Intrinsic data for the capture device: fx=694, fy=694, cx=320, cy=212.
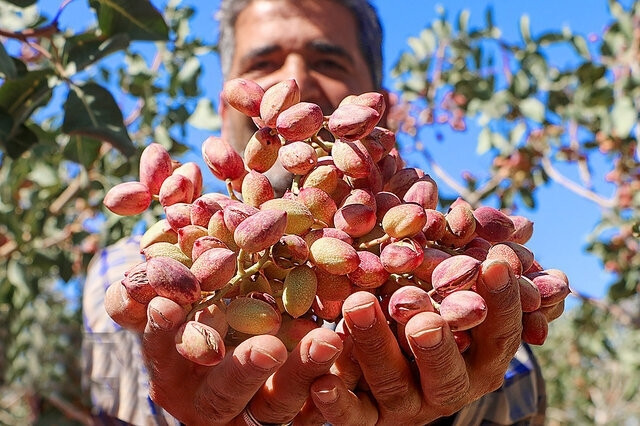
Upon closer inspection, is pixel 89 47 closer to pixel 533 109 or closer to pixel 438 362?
pixel 438 362

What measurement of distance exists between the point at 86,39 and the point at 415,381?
0.99 meters

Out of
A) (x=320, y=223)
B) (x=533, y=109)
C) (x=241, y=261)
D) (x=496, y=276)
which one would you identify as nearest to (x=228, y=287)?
(x=241, y=261)

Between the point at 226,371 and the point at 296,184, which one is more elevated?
the point at 296,184

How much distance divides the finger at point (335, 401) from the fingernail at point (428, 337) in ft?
0.35

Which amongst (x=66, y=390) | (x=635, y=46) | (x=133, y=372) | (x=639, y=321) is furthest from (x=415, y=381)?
(x=66, y=390)

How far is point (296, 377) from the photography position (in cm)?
75

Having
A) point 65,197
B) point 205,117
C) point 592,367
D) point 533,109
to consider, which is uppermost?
point 533,109

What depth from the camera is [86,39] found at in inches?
55.3

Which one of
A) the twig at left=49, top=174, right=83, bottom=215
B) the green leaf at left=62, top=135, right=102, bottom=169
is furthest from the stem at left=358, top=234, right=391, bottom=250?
the twig at left=49, top=174, right=83, bottom=215

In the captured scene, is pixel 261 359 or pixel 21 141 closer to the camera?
pixel 261 359

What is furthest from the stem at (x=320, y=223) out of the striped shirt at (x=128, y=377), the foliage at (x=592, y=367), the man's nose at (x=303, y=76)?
the foliage at (x=592, y=367)

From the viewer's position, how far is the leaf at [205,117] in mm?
2607

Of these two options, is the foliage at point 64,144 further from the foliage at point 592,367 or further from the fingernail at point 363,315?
the foliage at point 592,367

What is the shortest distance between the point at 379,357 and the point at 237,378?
16 cm
